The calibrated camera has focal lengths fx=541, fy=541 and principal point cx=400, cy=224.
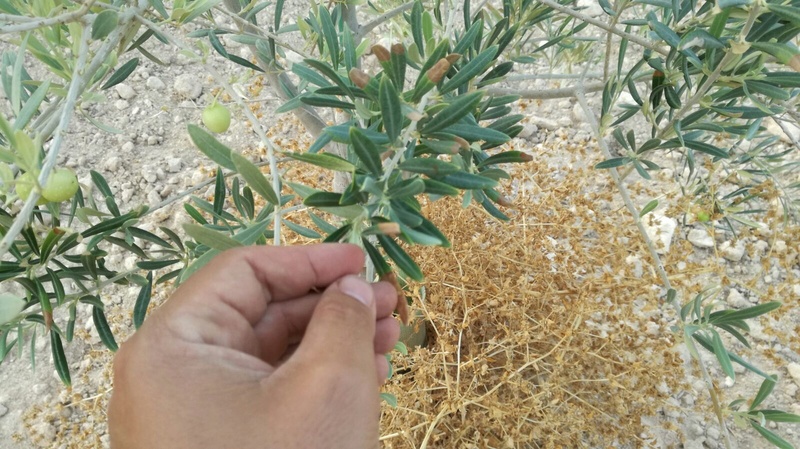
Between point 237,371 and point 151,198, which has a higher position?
point 237,371

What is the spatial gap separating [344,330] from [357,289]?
0.07 metres

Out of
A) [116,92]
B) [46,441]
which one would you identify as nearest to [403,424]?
[46,441]

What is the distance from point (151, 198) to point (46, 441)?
116 cm

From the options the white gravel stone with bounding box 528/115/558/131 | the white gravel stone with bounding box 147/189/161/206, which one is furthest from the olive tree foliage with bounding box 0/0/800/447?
the white gravel stone with bounding box 528/115/558/131

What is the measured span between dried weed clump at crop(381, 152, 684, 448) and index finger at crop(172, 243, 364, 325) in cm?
75

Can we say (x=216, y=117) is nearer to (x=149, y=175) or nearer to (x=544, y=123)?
(x=149, y=175)

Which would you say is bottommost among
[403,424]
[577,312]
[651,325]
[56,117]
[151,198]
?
[651,325]

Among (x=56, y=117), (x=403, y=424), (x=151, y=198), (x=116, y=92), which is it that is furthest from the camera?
(x=116, y=92)

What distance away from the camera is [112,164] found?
109 inches

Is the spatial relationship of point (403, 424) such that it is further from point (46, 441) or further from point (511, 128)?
point (46, 441)

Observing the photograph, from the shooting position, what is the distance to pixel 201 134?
75 cm

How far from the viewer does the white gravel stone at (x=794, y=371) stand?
2.11m

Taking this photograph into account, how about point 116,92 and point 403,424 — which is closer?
point 403,424

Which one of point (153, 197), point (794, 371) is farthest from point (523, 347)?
point (153, 197)
